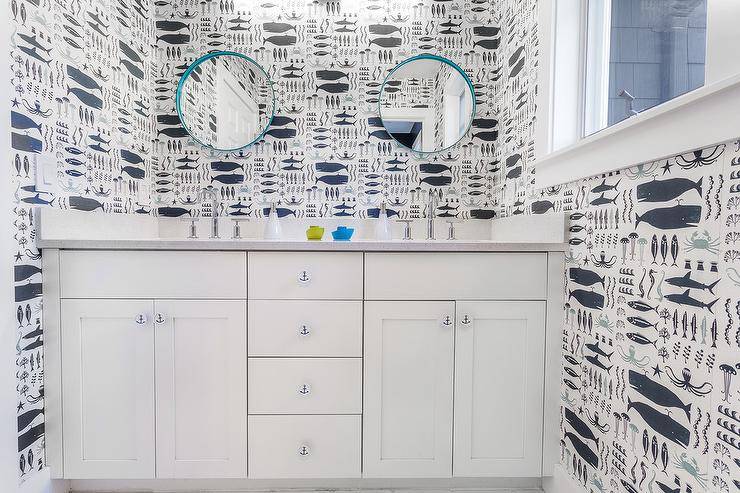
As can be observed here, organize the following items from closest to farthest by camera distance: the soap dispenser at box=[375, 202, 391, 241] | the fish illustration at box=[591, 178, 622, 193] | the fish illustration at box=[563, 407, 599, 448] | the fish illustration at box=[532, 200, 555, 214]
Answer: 1. the fish illustration at box=[591, 178, 622, 193]
2. the fish illustration at box=[563, 407, 599, 448]
3. the fish illustration at box=[532, 200, 555, 214]
4. the soap dispenser at box=[375, 202, 391, 241]

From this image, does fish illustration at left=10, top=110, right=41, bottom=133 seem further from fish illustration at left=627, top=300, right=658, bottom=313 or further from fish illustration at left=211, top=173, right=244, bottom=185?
fish illustration at left=627, top=300, right=658, bottom=313

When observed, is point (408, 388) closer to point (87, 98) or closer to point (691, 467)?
point (691, 467)

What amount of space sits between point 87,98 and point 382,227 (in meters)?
1.23

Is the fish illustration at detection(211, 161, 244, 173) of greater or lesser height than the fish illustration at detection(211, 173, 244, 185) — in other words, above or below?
above

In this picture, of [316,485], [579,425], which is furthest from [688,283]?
[316,485]

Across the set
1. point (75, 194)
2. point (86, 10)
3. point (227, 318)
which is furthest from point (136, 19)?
point (227, 318)

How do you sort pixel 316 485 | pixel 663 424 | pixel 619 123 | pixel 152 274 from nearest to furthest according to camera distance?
1. pixel 663 424
2. pixel 619 123
3. pixel 152 274
4. pixel 316 485

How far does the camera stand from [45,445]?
1254 millimetres

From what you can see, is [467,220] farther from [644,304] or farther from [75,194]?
[75,194]

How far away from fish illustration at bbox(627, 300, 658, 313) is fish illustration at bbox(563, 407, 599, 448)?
43 cm

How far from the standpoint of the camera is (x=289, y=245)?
4.10 feet

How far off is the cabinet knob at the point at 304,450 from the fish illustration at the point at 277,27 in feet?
5.77

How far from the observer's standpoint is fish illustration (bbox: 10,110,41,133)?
1118 millimetres

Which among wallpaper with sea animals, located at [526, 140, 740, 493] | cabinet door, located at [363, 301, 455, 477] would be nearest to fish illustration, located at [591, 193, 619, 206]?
wallpaper with sea animals, located at [526, 140, 740, 493]
